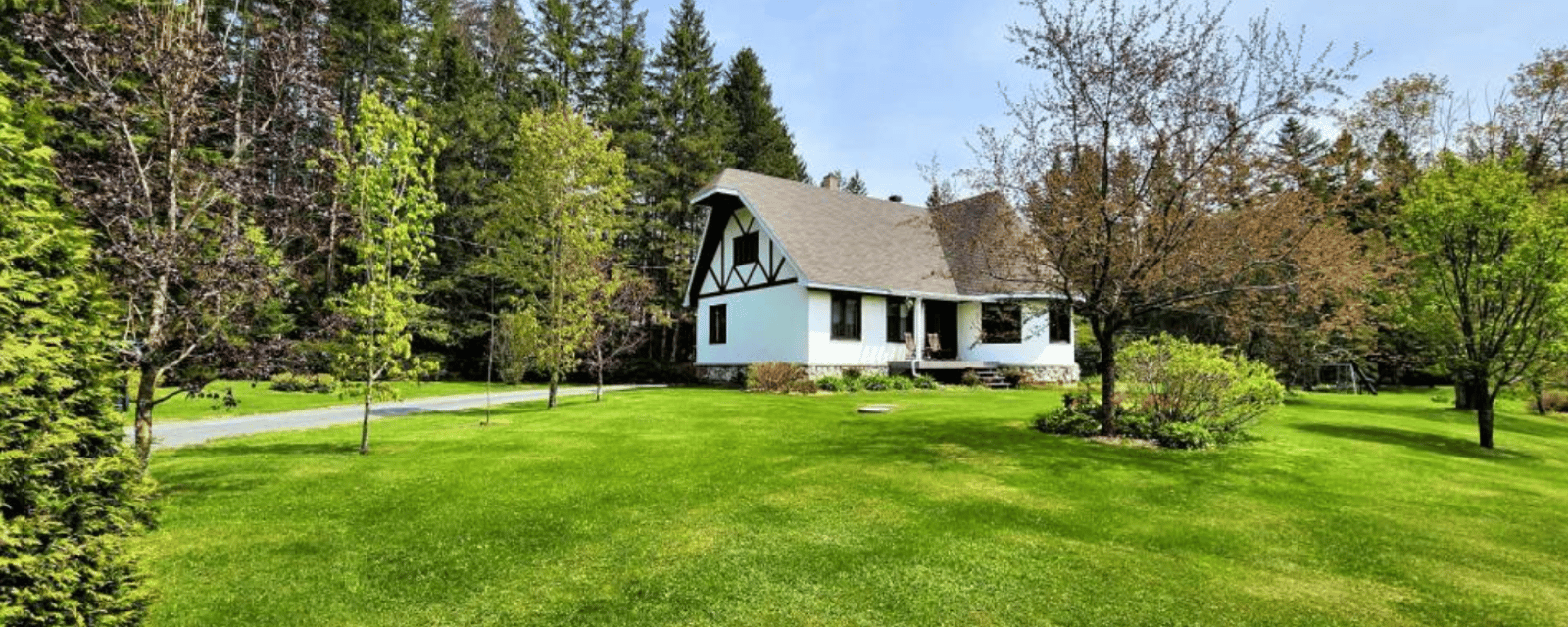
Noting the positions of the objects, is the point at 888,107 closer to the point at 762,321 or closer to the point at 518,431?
the point at 762,321

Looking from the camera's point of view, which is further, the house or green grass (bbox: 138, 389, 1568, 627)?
the house

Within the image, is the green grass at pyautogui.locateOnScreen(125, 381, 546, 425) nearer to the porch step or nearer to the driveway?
the driveway

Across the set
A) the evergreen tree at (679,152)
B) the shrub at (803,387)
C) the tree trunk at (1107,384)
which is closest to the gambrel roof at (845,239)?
the shrub at (803,387)

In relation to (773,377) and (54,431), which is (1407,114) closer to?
(773,377)

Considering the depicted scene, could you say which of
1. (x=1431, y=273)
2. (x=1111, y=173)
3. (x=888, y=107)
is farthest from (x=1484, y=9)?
(x=888, y=107)

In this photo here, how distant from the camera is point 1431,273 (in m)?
12.9

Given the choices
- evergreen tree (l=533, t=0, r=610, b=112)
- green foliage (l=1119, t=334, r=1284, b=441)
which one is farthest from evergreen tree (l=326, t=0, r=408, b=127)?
green foliage (l=1119, t=334, r=1284, b=441)

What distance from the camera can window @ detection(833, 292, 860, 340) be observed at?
22.9 meters

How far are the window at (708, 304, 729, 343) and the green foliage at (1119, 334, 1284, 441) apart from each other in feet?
55.5

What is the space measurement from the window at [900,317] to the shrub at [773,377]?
468 centimetres

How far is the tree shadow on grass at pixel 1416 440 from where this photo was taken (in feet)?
37.2

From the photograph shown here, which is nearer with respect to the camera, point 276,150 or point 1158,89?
point 276,150

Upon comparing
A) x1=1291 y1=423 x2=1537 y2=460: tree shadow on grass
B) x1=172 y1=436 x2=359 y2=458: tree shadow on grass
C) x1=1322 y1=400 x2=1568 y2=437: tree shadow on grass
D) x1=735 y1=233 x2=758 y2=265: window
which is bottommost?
x1=1322 y1=400 x2=1568 y2=437: tree shadow on grass

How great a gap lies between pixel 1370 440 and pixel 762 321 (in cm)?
1649
